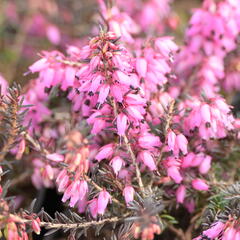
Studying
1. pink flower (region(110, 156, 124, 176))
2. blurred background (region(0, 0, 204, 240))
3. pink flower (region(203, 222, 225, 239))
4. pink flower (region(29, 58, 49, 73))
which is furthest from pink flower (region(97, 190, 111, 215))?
blurred background (region(0, 0, 204, 240))

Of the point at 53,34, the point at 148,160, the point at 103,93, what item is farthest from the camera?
the point at 53,34

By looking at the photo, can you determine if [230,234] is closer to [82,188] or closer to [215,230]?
[215,230]

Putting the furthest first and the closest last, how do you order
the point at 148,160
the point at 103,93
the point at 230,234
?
the point at 148,160, the point at 103,93, the point at 230,234

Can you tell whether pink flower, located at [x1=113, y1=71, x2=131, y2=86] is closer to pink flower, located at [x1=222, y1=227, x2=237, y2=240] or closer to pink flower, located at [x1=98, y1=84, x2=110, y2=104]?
pink flower, located at [x1=98, y1=84, x2=110, y2=104]

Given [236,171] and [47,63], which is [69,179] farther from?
[236,171]

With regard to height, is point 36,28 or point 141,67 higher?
point 36,28

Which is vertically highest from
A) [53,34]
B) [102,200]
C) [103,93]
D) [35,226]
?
[53,34]

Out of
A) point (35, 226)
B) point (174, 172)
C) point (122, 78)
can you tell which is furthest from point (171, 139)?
point (35, 226)

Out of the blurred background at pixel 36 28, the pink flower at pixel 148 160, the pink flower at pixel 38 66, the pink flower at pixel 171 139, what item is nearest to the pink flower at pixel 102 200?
the pink flower at pixel 148 160
